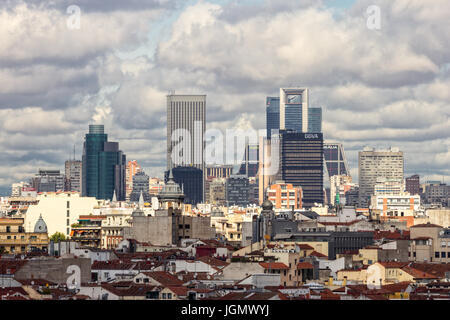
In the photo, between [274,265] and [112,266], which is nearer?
[274,265]

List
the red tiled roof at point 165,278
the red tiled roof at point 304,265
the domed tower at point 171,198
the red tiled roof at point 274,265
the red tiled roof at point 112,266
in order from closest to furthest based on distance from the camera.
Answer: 1. the red tiled roof at point 165,278
2. the red tiled roof at point 274,265
3. the red tiled roof at point 112,266
4. the red tiled roof at point 304,265
5. the domed tower at point 171,198

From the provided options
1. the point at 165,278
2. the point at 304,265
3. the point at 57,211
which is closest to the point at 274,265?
the point at 304,265

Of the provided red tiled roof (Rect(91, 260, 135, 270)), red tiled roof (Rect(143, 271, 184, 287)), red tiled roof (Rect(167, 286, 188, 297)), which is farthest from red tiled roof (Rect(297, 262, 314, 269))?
red tiled roof (Rect(167, 286, 188, 297))

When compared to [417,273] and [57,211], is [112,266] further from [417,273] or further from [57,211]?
[57,211]

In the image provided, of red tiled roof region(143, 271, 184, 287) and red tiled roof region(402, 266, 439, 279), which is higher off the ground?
red tiled roof region(143, 271, 184, 287)

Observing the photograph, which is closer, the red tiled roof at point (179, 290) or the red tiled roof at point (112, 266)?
the red tiled roof at point (179, 290)

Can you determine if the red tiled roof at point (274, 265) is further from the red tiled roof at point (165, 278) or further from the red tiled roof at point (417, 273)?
the red tiled roof at point (417, 273)

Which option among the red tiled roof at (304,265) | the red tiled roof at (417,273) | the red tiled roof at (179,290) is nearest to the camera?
the red tiled roof at (179,290)

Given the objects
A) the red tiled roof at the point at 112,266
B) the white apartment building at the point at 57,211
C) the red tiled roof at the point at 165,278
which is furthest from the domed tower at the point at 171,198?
the red tiled roof at the point at 165,278

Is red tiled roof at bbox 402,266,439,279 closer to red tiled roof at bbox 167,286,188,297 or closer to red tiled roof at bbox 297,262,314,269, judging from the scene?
red tiled roof at bbox 297,262,314,269

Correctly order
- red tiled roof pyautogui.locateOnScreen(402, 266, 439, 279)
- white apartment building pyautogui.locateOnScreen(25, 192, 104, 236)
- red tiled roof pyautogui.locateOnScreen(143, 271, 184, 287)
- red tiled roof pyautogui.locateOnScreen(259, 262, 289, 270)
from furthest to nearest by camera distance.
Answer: white apartment building pyautogui.locateOnScreen(25, 192, 104, 236)
red tiled roof pyautogui.locateOnScreen(402, 266, 439, 279)
red tiled roof pyautogui.locateOnScreen(259, 262, 289, 270)
red tiled roof pyautogui.locateOnScreen(143, 271, 184, 287)

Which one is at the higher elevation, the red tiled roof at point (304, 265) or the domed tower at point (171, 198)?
the domed tower at point (171, 198)
